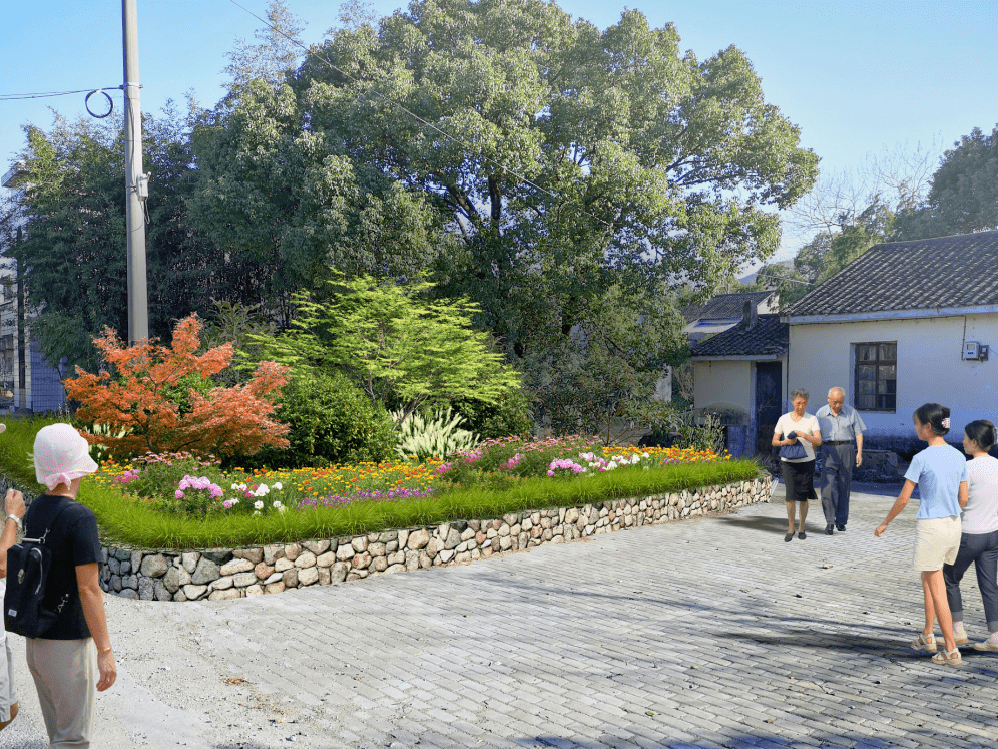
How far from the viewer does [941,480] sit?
566cm

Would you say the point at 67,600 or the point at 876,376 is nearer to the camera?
the point at 67,600

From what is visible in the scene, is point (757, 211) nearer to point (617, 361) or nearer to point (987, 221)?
point (617, 361)

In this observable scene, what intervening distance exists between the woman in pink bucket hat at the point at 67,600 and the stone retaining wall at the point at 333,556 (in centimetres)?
420

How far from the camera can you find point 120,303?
78.3 ft

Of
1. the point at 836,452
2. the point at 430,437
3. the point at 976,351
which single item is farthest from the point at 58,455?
the point at 976,351

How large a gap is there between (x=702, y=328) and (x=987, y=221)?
14.0 metres

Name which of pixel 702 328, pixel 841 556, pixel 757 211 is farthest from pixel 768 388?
pixel 702 328

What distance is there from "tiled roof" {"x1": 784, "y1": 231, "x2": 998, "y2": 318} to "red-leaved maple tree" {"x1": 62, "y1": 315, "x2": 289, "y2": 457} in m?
15.1

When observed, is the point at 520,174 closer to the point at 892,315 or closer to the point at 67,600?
the point at 892,315

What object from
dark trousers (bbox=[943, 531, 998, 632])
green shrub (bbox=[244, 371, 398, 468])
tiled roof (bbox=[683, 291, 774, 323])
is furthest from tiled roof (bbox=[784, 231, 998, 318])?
tiled roof (bbox=[683, 291, 774, 323])

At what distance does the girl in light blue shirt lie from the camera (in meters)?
5.63

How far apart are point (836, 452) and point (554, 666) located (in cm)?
688

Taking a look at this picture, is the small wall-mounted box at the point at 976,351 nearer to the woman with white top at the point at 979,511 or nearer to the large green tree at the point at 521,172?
the large green tree at the point at 521,172

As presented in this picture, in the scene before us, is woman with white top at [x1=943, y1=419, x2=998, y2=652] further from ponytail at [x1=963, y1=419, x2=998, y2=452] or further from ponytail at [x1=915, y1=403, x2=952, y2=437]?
ponytail at [x1=915, y1=403, x2=952, y2=437]
